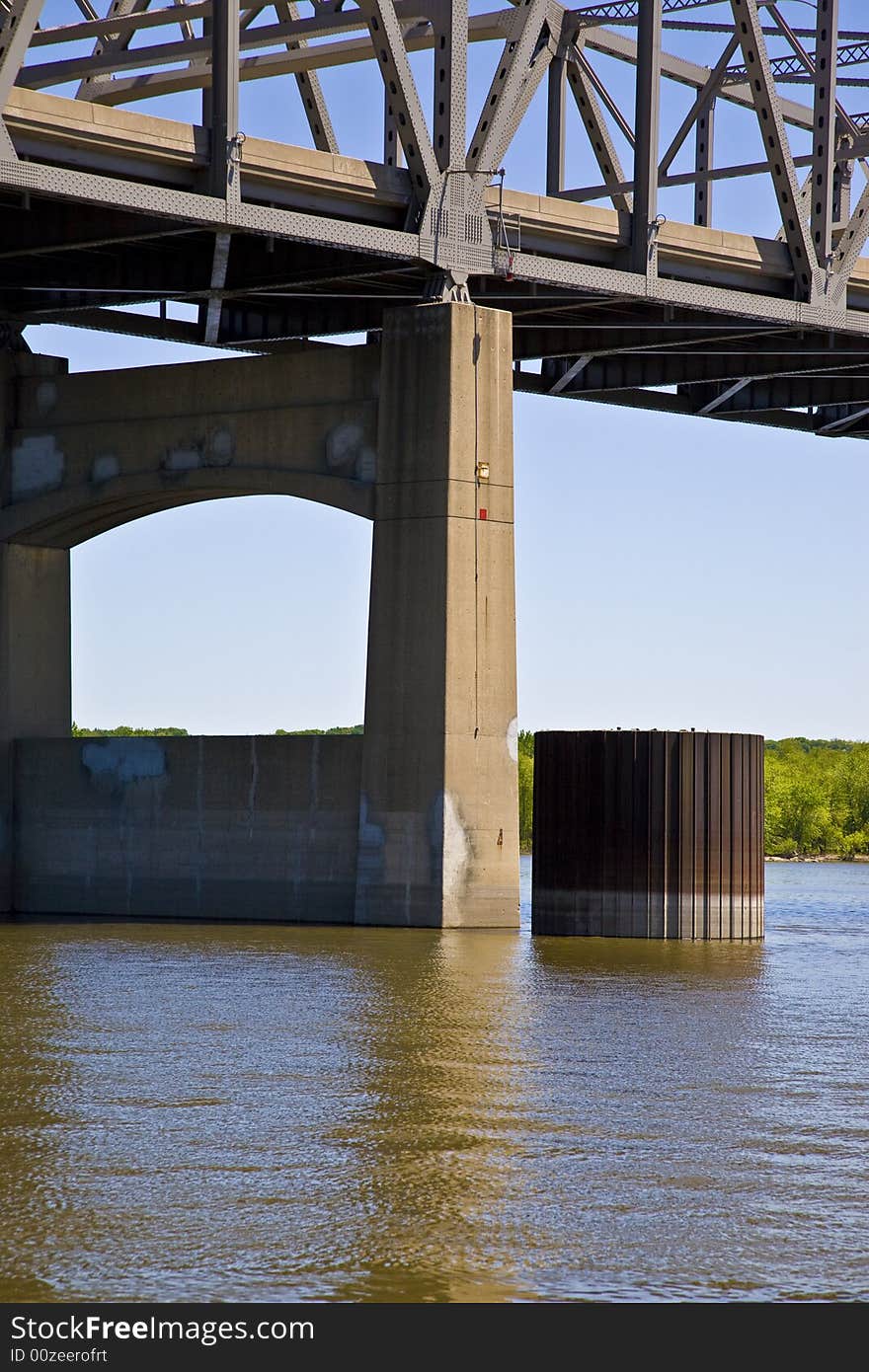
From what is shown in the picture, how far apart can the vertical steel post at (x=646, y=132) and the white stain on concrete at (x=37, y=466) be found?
10918 millimetres

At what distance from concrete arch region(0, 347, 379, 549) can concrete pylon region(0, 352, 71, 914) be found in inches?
7.3

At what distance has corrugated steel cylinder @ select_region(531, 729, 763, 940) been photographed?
31.6m

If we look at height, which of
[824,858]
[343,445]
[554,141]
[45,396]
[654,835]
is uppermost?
[554,141]

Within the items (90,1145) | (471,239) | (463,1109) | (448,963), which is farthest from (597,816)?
(90,1145)

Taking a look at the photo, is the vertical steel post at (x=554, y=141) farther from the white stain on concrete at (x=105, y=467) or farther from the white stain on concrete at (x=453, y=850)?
the white stain on concrete at (x=453, y=850)

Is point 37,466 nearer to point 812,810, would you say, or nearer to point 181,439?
point 181,439

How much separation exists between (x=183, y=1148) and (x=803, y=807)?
122 meters

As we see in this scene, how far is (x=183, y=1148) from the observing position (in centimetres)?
1272

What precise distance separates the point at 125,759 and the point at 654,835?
34.5ft

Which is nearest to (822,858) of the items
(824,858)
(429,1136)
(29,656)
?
(824,858)

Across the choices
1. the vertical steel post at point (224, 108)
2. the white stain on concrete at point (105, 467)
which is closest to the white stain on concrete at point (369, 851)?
the white stain on concrete at point (105, 467)

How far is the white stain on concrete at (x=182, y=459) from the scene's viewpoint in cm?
3656

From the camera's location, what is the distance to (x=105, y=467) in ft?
124

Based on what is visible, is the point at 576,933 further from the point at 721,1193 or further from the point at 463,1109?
the point at 721,1193
